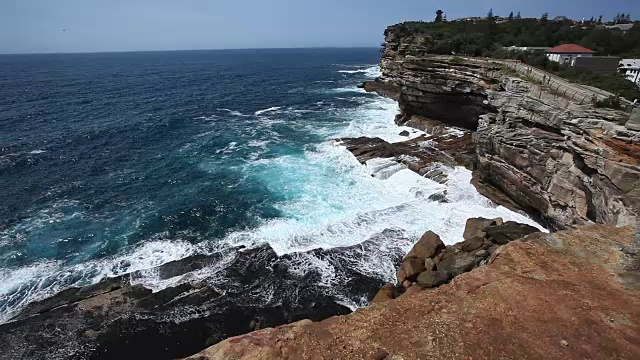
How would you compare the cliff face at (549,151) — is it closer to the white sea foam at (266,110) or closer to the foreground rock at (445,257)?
the foreground rock at (445,257)

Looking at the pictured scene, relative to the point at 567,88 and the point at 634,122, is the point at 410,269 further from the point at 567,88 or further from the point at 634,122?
the point at 567,88

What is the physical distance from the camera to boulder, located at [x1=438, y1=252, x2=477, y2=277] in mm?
17230

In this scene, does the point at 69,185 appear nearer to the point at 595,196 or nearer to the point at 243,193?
the point at 243,193

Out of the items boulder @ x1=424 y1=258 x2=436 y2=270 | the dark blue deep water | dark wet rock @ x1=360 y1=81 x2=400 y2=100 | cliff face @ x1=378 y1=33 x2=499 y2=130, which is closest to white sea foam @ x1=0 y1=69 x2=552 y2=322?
the dark blue deep water

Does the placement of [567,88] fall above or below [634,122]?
above

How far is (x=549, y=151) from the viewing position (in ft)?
79.0

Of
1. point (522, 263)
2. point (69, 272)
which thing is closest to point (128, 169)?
point (69, 272)

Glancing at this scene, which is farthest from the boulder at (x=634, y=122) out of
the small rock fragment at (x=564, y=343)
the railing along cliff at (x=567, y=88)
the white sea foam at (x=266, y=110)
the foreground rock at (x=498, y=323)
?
the white sea foam at (x=266, y=110)

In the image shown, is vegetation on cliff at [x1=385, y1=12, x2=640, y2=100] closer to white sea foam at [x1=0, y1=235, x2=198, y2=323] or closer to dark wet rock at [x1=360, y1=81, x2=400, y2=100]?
dark wet rock at [x1=360, y1=81, x2=400, y2=100]

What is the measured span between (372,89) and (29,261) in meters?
67.8

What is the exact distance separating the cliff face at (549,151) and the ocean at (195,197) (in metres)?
2.53

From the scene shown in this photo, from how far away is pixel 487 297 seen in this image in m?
12.2

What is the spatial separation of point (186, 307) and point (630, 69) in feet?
177

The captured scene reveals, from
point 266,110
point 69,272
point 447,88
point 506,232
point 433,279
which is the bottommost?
point 69,272
